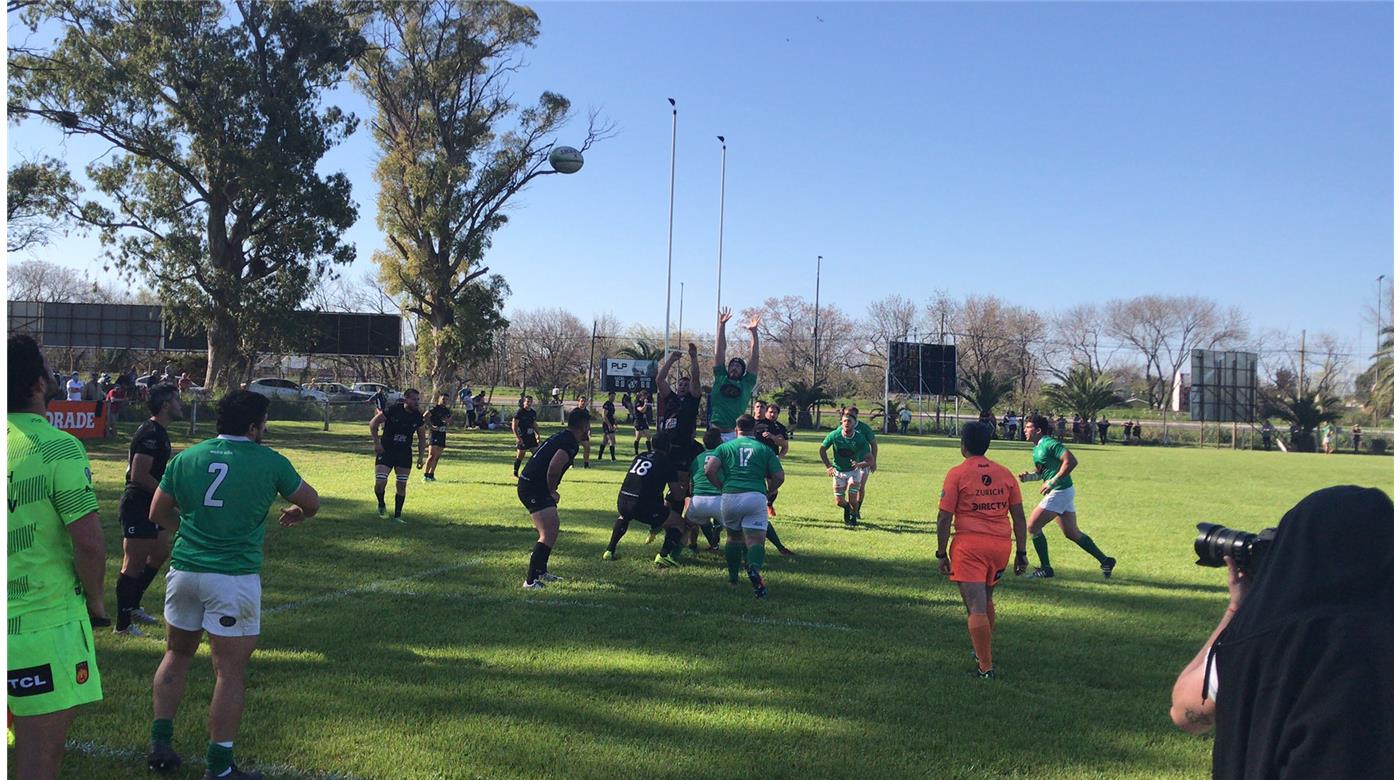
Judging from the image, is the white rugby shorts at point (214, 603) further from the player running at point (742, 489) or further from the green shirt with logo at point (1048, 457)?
the green shirt with logo at point (1048, 457)

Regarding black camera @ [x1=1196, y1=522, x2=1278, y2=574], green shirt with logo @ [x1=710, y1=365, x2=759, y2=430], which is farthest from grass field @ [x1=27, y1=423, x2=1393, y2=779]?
black camera @ [x1=1196, y1=522, x2=1278, y2=574]

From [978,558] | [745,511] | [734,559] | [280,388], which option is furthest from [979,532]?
[280,388]

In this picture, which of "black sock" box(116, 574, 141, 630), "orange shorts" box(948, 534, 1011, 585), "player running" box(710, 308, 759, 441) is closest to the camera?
"orange shorts" box(948, 534, 1011, 585)

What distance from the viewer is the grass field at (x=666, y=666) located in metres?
5.07

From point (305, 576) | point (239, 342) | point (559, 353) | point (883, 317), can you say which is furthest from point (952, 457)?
point (883, 317)

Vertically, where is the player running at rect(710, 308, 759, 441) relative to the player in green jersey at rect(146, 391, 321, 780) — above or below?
above

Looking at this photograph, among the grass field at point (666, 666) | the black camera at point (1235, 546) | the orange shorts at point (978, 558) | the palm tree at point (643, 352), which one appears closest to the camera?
the black camera at point (1235, 546)

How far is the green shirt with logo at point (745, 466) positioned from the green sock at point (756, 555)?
550 millimetres

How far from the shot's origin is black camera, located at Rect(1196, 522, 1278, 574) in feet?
7.22

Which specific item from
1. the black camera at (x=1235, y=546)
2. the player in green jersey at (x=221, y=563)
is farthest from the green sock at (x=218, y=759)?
the black camera at (x=1235, y=546)

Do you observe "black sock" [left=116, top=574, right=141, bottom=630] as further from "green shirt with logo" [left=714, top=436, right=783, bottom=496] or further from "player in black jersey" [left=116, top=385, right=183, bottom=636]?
"green shirt with logo" [left=714, top=436, right=783, bottom=496]

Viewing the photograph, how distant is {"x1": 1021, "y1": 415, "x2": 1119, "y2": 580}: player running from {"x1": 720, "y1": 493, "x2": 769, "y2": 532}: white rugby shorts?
3.13 meters

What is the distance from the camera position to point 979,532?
657 cm

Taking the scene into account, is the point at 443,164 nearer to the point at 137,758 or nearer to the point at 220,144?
the point at 220,144
